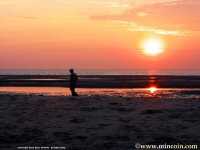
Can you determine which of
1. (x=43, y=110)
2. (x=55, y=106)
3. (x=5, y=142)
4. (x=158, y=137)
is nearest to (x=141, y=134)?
(x=158, y=137)

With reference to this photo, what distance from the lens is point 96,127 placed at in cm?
1281

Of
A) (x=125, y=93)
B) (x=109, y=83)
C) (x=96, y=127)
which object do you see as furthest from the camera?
(x=109, y=83)

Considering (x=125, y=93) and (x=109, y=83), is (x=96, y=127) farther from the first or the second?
(x=109, y=83)

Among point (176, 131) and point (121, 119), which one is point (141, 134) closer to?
point (176, 131)

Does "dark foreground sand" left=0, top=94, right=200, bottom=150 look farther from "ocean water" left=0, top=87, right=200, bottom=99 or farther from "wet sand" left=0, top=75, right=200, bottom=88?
"wet sand" left=0, top=75, right=200, bottom=88

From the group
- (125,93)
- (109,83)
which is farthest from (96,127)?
(109,83)

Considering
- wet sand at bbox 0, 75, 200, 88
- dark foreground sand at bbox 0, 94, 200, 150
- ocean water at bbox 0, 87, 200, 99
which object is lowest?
dark foreground sand at bbox 0, 94, 200, 150

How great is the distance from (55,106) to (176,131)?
26.1ft

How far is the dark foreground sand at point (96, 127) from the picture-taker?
10.7 metres

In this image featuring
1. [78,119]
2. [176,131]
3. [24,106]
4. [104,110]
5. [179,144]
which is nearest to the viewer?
[179,144]

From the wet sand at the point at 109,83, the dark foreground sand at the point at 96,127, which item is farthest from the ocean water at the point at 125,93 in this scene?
the dark foreground sand at the point at 96,127

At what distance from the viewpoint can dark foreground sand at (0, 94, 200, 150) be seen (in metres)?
10.7

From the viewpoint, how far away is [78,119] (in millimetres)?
14320

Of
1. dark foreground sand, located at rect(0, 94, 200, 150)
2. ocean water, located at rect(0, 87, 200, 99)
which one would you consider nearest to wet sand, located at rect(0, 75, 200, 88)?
ocean water, located at rect(0, 87, 200, 99)
